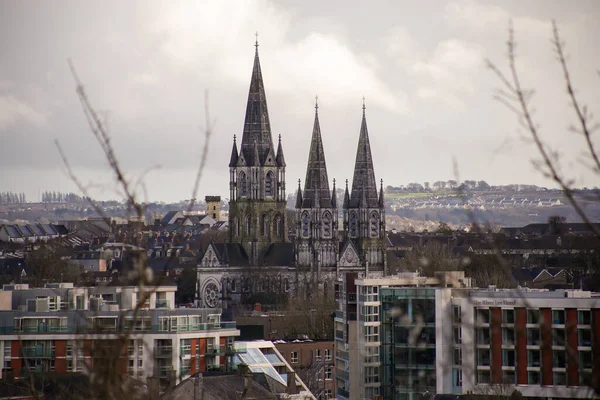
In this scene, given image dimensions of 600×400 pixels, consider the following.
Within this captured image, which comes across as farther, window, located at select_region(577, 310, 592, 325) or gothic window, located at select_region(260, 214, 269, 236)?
gothic window, located at select_region(260, 214, 269, 236)

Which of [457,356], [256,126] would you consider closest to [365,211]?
[256,126]

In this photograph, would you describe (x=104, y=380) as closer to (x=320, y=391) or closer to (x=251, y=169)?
(x=320, y=391)

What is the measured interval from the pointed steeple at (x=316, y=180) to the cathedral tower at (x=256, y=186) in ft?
5.65

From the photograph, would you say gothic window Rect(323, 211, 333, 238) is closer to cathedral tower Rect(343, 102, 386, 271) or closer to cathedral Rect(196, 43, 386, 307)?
cathedral Rect(196, 43, 386, 307)

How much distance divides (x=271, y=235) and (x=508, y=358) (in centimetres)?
7157

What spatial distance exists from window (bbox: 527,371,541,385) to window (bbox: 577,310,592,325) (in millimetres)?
1809

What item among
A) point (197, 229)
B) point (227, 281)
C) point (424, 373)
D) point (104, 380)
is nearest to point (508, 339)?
point (424, 373)

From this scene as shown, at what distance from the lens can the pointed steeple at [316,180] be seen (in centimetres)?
11694

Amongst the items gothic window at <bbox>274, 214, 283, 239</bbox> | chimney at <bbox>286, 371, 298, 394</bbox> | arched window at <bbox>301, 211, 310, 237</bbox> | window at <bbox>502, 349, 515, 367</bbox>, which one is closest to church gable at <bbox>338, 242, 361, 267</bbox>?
arched window at <bbox>301, 211, 310, 237</bbox>

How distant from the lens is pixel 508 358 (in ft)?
155

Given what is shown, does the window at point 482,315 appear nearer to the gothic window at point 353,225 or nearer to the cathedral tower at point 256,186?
the cathedral tower at point 256,186

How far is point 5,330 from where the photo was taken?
48.9 meters

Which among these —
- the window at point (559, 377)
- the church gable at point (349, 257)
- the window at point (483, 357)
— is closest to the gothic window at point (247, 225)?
the church gable at point (349, 257)

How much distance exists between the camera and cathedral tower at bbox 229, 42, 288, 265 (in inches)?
4592
